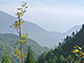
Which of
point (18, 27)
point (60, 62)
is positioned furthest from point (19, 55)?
point (60, 62)

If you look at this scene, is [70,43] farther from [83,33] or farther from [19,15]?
[19,15]

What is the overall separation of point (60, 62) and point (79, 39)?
34.7 metres

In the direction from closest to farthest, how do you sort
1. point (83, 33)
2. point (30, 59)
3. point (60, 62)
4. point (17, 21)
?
point (17, 21) < point (30, 59) < point (60, 62) < point (83, 33)

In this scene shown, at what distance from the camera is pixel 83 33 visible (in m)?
146

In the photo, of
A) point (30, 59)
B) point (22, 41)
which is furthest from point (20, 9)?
point (30, 59)

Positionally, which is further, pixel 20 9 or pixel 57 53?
pixel 57 53

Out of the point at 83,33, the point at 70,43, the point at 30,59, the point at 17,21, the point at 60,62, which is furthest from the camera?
the point at 70,43

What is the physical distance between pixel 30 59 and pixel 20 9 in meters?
37.7

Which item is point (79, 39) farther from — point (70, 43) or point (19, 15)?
point (19, 15)

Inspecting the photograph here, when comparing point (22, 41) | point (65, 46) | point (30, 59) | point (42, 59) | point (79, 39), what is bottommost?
point (42, 59)

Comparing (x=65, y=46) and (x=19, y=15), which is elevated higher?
(x=19, y=15)

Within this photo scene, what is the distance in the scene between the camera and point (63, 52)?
147000 mm

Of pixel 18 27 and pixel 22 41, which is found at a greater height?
pixel 18 27

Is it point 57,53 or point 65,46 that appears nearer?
point 57,53
